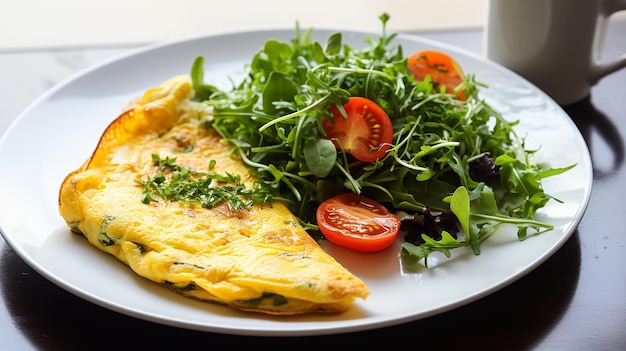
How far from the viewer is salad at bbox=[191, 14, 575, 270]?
247 centimetres

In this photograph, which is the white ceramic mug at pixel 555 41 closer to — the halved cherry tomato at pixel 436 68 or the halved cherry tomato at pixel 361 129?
the halved cherry tomato at pixel 436 68

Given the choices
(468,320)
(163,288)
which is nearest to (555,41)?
(468,320)

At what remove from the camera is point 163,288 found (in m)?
2.21

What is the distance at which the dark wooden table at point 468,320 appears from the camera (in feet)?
6.99

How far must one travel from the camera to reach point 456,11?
520 cm

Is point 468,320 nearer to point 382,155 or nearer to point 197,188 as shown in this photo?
point 382,155

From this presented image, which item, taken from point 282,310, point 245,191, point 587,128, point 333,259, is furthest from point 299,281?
point 587,128

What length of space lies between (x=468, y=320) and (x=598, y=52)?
1.91 metres

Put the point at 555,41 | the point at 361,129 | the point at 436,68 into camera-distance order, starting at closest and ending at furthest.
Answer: the point at 361,129 → the point at 436,68 → the point at 555,41

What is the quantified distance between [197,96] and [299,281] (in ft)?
4.58

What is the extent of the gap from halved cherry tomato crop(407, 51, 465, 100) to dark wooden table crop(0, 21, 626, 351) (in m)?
0.89

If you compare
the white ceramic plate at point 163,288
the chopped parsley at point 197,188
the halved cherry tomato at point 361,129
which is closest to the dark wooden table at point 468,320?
the white ceramic plate at point 163,288

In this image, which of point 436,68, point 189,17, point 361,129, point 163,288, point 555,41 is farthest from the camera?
point 189,17

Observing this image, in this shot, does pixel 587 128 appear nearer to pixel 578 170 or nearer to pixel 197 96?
pixel 578 170
